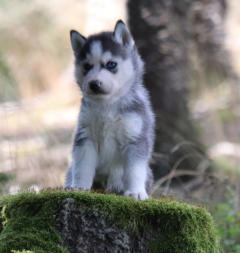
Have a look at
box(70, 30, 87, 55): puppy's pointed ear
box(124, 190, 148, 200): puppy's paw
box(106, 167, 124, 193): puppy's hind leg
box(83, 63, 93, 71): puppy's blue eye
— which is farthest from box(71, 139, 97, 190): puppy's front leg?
box(70, 30, 87, 55): puppy's pointed ear

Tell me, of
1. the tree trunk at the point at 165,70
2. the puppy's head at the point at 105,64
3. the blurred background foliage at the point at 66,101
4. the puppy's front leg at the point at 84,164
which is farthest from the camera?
the tree trunk at the point at 165,70

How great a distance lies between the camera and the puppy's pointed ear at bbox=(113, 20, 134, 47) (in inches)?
205

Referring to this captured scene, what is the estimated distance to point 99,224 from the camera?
13.1 ft

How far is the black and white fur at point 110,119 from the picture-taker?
4879 millimetres

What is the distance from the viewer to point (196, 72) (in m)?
12.5

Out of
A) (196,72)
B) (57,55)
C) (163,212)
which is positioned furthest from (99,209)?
(57,55)

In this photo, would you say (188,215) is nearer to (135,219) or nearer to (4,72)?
(135,219)

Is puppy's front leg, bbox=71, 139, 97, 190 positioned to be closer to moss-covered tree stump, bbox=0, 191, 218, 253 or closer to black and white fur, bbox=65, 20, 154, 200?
black and white fur, bbox=65, 20, 154, 200

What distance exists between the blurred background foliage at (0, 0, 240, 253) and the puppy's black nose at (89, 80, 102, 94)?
0.94 meters

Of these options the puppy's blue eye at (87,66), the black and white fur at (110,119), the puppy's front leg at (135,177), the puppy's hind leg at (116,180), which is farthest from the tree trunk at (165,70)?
the puppy's blue eye at (87,66)

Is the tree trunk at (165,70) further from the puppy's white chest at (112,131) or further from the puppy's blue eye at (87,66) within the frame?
the puppy's blue eye at (87,66)

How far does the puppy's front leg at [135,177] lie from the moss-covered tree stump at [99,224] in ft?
1.69

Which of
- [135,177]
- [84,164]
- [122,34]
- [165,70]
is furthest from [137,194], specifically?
[165,70]

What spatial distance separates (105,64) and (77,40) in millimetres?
578
